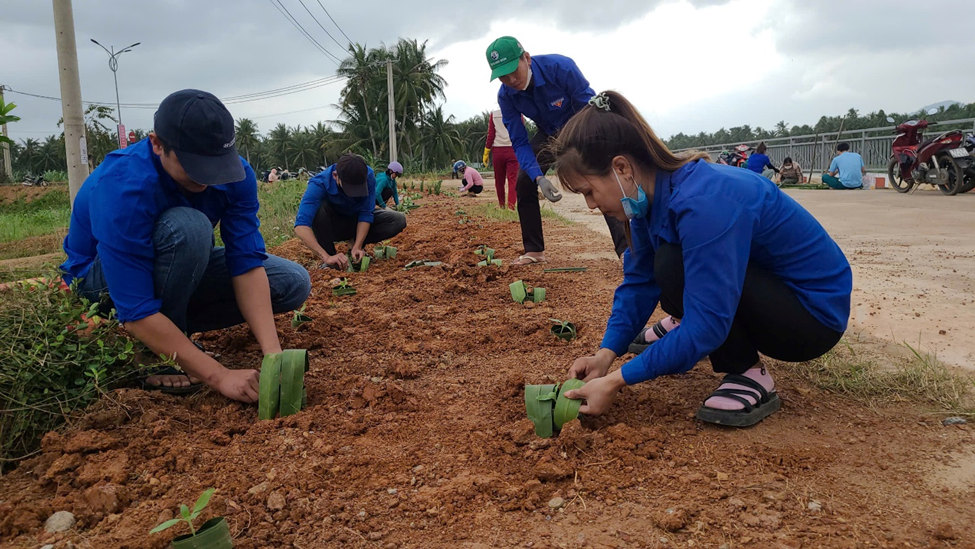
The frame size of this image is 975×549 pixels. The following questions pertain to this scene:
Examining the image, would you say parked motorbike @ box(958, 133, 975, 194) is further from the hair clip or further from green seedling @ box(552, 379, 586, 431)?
green seedling @ box(552, 379, 586, 431)

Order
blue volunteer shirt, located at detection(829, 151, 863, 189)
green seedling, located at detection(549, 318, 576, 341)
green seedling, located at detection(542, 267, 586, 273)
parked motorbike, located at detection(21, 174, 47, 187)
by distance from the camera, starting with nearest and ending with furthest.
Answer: green seedling, located at detection(549, 318, 576, 341)
green seedling, located at detection(542, 267, 586, 273)
blue volunteer shirt, located at detection(829, 151, 863, 189)
parked motorbike, located at detection(21, 174, 47, 187)

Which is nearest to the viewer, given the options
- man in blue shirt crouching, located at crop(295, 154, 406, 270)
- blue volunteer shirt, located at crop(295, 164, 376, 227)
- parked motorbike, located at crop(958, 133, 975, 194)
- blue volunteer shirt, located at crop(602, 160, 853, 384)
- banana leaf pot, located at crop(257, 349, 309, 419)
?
blue volunteer shirt, located at crop(602, 160, 853, 384)

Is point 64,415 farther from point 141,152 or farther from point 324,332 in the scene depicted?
point 324,332

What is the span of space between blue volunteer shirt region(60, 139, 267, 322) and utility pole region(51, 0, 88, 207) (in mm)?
5516

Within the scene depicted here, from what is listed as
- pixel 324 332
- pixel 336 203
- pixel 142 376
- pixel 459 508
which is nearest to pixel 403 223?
pixel 336 203

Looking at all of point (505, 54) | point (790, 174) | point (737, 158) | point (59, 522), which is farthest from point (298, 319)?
point (790, 174)

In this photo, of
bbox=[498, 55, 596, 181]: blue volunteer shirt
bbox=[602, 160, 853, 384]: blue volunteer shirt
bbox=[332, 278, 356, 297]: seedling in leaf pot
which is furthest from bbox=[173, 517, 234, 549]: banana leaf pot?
bbox=[498, 55, 596, 181]: blue volunteer shirt

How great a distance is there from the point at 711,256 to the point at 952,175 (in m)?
10.5

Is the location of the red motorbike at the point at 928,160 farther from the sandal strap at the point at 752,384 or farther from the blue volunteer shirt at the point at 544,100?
the sandal strap at the point at 752,384

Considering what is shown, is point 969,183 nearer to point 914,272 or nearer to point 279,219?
point 914,272

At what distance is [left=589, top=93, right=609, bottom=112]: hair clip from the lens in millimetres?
1756

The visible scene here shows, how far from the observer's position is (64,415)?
5.94 ft

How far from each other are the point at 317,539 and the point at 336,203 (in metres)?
3.60

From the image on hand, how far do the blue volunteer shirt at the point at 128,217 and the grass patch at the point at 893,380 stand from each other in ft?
7.12
